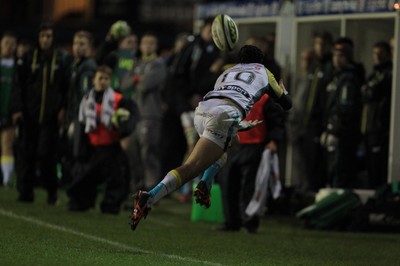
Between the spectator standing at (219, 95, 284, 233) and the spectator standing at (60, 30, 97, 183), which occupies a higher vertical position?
the spectator standing at (60, 30, 97, 183)

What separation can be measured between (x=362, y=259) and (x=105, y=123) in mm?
4954

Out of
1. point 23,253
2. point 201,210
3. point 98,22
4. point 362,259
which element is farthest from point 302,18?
point 98,22

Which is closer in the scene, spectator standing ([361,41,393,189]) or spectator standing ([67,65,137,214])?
spectator standing ([67,65,137,214])

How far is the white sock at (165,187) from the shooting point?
1212cm

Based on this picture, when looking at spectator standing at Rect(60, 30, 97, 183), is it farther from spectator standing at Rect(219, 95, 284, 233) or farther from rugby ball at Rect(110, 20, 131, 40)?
spectator standing at Rect(219, 95, 284, 233)

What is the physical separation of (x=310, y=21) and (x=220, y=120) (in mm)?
7763

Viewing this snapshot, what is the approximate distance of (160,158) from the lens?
20812 millimetres

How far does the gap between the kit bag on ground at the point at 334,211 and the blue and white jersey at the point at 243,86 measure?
155 inches

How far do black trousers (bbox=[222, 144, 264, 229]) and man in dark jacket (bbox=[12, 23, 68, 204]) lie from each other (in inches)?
124

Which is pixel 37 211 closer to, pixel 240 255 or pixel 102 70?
pixel 102 70

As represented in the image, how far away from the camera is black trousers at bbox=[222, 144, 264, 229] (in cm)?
1542

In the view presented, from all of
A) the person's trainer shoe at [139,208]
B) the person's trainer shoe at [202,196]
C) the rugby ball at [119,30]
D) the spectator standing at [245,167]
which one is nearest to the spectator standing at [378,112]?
the spectator standing at [245,167]

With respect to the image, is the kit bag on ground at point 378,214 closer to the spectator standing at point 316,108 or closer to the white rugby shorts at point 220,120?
the spectator standing at point 316,108

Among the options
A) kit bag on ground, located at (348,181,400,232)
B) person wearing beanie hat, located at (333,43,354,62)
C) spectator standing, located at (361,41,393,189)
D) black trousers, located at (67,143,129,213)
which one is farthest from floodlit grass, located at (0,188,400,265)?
person wearing beanie hat, located at (333,43,354,62)
